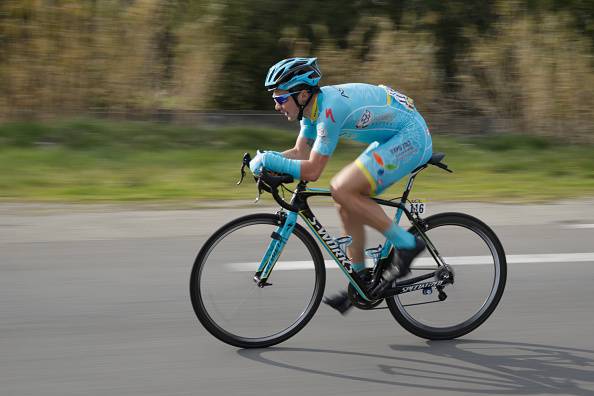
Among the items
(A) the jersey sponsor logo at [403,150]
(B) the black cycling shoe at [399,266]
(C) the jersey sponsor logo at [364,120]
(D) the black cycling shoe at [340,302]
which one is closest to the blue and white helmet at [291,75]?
(C) the jersey sponsor logo at [364,120]

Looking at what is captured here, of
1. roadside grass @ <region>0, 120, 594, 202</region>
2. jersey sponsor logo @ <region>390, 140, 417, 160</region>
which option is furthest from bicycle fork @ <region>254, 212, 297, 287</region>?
roadside grass @ <region>0, 120, 594, 202</region>

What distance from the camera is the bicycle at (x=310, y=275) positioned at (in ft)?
16.4

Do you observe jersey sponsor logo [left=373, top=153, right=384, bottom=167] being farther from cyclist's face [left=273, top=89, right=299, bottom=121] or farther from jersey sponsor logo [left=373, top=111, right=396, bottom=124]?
cyclist's face [left=273, top=89, right=299, bottom=121]

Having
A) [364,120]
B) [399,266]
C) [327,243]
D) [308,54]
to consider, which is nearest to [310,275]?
[327,243]

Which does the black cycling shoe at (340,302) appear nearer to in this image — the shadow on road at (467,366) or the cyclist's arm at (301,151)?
the shadow on road at (467,366)

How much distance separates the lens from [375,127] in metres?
5.01

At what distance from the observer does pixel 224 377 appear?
4633 mm

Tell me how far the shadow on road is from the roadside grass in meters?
3.96

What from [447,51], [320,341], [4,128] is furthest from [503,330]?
[447,51]

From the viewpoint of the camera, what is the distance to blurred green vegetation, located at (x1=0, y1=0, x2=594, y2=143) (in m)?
12.0

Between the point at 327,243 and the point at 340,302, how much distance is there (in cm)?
36

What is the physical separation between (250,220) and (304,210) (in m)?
0.30

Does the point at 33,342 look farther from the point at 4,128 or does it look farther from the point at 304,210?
the point at 4,128

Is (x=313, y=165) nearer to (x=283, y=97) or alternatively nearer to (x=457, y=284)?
(x=283, y=97)
